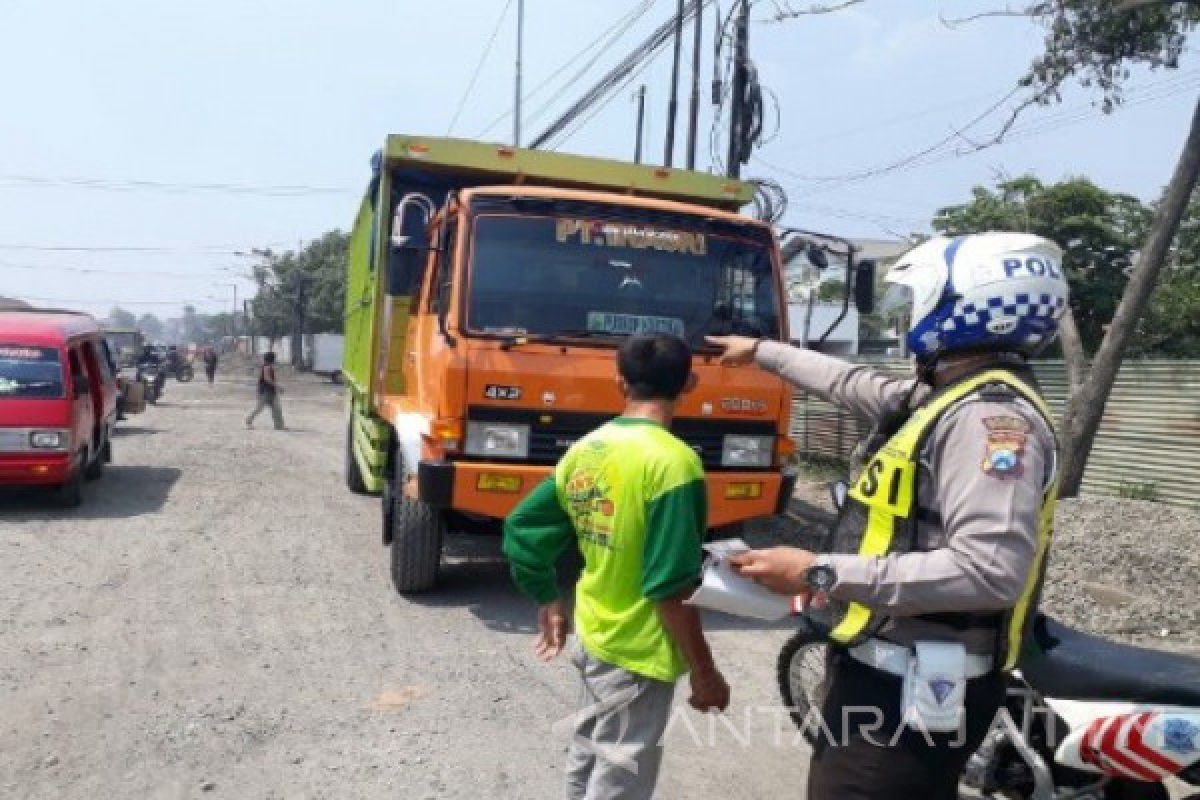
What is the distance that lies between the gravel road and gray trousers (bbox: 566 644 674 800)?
1.34m

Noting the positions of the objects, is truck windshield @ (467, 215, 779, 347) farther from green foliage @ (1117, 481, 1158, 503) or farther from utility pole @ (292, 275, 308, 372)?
utility pole @ (292, 275, 308, 372)

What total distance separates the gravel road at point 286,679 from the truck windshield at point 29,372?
125 centimetres

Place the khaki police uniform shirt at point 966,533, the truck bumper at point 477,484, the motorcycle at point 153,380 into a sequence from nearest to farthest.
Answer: the khaki police uniform shirt at point 966,533 → the truck bumper at point 477,484 → the motorcycle at point 153,380

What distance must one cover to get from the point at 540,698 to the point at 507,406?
5.45 feet

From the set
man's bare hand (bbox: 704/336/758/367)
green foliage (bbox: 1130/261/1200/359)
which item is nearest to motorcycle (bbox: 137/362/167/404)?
green foliage (bbox: 1130/261/1200/359)

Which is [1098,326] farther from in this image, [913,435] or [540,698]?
[913,435]

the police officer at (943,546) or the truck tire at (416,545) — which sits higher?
the police officer at (943,546)

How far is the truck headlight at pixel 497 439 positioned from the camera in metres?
5.69

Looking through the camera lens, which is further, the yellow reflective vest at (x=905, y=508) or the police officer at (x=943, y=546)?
the yellow reflective vest at (x=905, y=508)

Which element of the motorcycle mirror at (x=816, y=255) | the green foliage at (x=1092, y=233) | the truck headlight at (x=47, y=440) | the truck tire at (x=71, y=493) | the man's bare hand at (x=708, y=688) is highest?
the green foliage at (x=1092, y=233)

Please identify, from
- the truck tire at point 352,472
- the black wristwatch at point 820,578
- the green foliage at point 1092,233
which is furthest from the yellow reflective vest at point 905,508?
the green foliage at point 1092,233

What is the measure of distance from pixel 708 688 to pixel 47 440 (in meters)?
8.55

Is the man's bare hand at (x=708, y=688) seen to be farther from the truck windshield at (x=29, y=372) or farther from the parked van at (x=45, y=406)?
the truck windshield at (x=29, y=372)

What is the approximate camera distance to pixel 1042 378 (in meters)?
12.8
